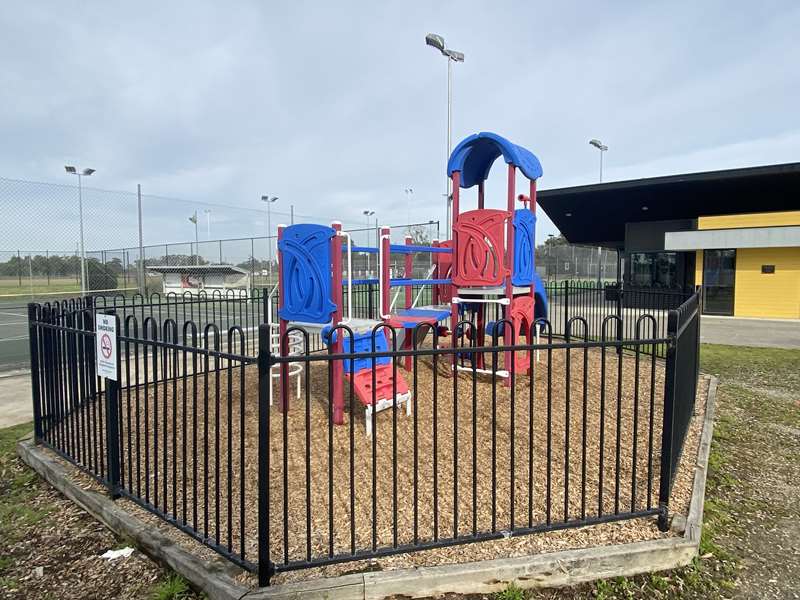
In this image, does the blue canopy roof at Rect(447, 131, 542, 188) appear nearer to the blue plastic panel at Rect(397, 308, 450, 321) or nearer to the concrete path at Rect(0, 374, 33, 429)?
the blue plastic panel at Rect(397, 308, 450, 321)

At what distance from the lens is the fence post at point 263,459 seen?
263 cm

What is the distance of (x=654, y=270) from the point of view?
22.3m

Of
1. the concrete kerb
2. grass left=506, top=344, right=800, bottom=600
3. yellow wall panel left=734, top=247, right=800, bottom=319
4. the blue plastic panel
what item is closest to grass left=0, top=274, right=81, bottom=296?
the blue plastic panel

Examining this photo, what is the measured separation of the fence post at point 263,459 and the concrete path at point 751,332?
511 inches

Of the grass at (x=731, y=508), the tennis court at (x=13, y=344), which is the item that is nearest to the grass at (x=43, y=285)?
the tennis court at (x=13, y=344)

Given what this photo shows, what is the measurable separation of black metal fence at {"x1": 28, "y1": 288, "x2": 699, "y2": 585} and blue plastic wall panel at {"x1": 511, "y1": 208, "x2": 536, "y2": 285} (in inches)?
58.6

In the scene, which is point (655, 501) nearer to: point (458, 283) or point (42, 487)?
point (458, 283)

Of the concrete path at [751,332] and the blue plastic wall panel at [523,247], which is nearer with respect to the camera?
the blue plastic wall panel at [523,247]

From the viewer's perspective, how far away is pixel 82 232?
1619 centimetres

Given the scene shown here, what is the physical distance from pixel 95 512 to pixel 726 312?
22355 millimetres

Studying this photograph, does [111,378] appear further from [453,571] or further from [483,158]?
[483,158]

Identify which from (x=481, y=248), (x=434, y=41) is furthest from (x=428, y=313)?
(x=434, y=41)

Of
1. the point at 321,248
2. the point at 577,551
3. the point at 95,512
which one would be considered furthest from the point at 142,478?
the point at 577,551

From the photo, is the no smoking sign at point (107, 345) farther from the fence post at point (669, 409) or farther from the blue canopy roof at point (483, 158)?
the blue canopy roof at point (483, 158)
